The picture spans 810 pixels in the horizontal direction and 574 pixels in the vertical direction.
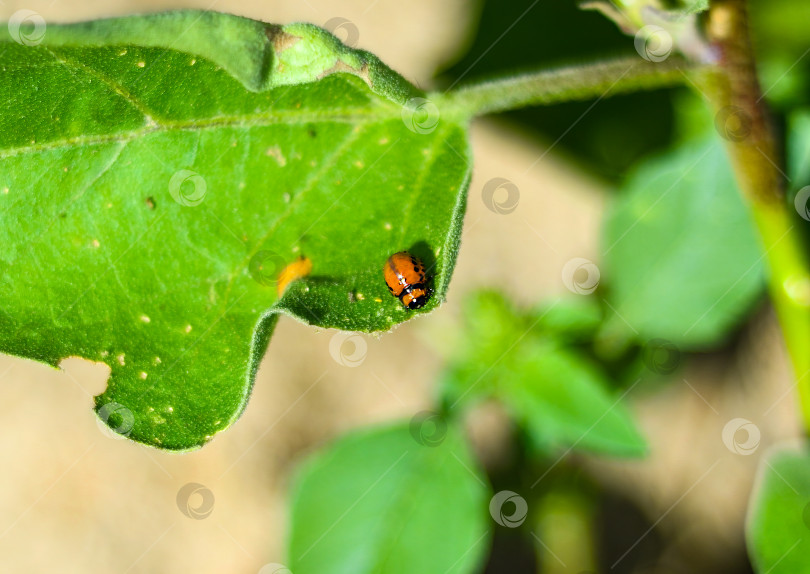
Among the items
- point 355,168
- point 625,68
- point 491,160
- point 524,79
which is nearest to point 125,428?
point 355,168
